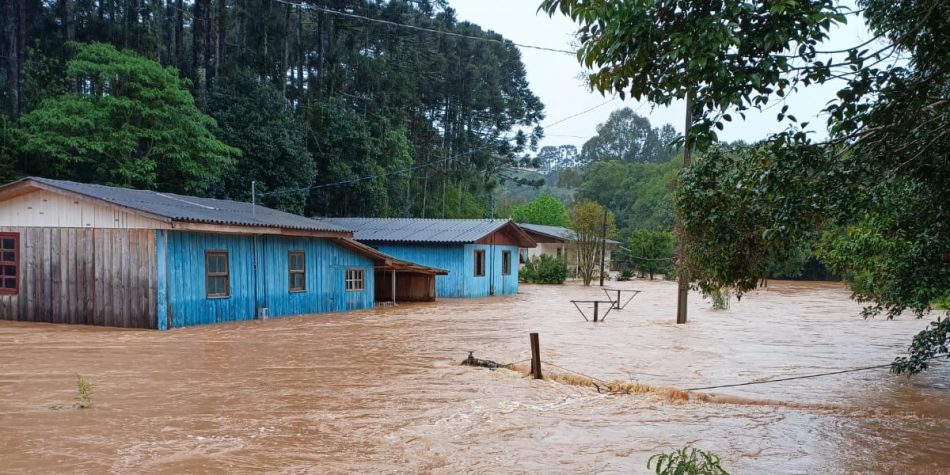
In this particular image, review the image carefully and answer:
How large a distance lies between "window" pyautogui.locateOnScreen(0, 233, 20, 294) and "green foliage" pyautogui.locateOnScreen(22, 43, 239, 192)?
7.99 m

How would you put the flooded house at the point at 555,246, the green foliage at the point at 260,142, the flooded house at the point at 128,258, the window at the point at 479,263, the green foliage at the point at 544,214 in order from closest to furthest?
the flooded house at the point at 128,258 < the window at the point at 479,263 < the green foliage at the point at 260,142 < the flooded house at the point at 555,246 < the green foliage at the point at 544,214

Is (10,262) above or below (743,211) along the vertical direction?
below

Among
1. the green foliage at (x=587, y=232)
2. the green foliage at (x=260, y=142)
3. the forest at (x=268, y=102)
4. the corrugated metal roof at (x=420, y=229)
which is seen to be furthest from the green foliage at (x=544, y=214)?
the green foliage at (x=260, y=142)

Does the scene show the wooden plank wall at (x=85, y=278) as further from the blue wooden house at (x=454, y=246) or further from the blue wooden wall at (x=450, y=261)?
the blue wooden wall at (x=450, y=261)

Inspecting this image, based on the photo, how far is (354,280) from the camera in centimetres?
2381

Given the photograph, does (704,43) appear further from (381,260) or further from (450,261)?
(450,261)

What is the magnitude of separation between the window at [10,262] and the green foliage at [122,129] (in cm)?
799

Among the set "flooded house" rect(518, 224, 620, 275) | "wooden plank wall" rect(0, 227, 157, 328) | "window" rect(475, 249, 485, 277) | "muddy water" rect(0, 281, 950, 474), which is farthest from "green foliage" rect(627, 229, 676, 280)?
"wooden plank wall" rect(0, 227, 157, 328)

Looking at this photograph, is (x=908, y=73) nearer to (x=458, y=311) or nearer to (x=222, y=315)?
(x=222, y=315)

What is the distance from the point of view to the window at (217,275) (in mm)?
17922

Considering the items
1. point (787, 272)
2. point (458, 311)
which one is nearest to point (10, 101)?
point (458, 311)

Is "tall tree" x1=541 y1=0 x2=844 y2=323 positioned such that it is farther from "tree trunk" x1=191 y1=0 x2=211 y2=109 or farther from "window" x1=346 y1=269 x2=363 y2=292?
"tree trunk" x1=191 y1=0 x2=211 y2=109

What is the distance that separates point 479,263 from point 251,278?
44.2 ft

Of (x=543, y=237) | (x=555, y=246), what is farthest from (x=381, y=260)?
(x=555, y=246)
